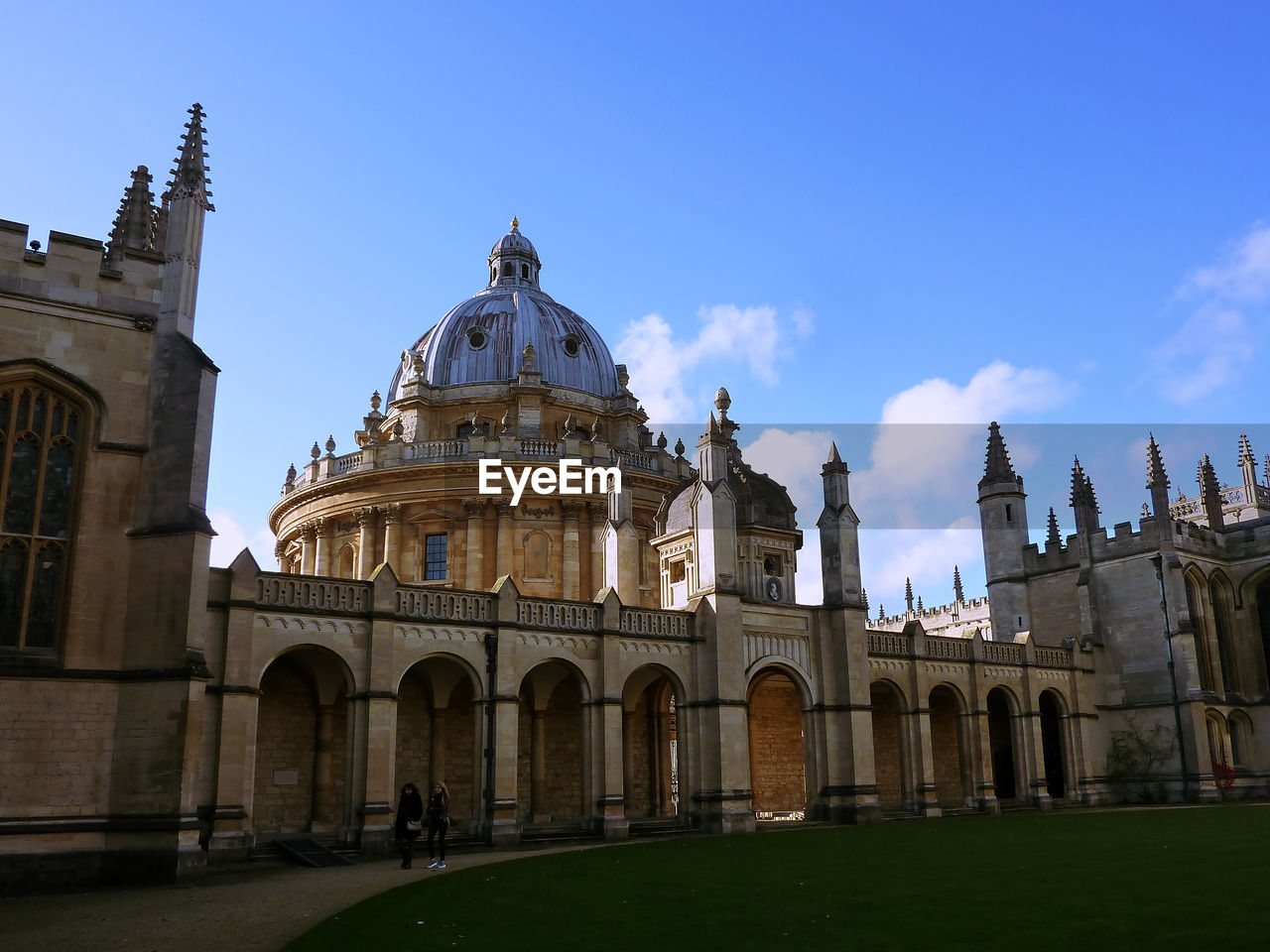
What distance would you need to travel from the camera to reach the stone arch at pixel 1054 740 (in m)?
44.9

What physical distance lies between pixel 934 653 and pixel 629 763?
12.0 metres

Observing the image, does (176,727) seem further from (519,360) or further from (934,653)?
(519,360)

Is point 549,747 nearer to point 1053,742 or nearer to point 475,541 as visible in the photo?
point 475,541

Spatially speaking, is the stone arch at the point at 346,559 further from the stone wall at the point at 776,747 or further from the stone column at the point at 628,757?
the stone wall at the point at 776,747

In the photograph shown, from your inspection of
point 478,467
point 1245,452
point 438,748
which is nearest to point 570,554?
point 478,467

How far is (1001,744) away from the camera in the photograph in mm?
46781

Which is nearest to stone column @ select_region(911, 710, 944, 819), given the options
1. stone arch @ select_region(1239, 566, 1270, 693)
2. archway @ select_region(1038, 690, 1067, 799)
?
archway @ select_region(1038, 690, 1067, 799)

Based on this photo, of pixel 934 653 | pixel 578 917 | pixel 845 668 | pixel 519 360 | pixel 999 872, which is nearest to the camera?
pixel 578 917

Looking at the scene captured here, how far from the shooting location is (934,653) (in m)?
40.2

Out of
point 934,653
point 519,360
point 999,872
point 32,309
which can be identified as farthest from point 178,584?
point 519,360

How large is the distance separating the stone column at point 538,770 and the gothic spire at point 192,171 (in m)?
18.4

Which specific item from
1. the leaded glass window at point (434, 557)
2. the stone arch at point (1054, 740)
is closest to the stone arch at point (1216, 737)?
the stone arch at point (1054, 740)

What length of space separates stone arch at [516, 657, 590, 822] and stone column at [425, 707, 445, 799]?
2465 millimetres

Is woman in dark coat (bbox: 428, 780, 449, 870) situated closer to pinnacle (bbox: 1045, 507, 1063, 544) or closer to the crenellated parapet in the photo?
the crenellated parapet
